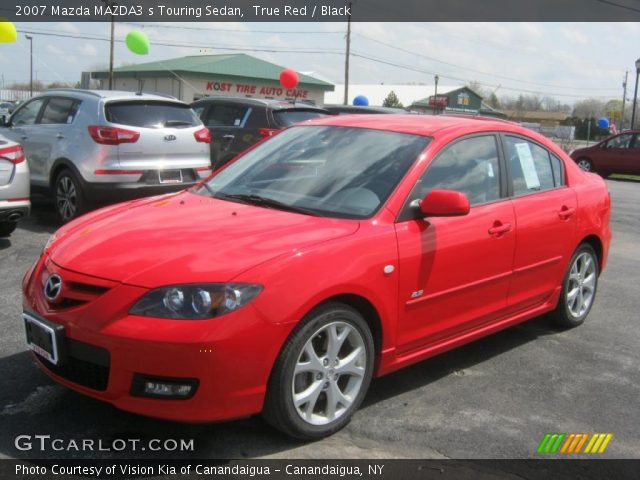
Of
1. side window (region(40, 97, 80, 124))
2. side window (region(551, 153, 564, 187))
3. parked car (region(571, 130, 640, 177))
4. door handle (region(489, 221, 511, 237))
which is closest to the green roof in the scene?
parked car (region(571, 130, 640, 177))

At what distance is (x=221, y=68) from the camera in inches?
1708

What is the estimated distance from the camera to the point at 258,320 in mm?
2920

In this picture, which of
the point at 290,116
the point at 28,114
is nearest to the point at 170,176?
the point at 28,114

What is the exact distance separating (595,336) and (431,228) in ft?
7.42

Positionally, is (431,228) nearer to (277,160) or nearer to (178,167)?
(277,160)

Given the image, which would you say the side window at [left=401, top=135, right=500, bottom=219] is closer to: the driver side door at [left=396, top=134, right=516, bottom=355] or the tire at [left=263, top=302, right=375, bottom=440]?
the driver side door at [left=396, top=134, right=516, bottom=355]

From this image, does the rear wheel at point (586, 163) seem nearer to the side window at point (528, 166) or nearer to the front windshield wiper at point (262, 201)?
the side window at point (528, 166)

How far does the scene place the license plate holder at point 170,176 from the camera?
8159mm

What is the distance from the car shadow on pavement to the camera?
3.10 metres

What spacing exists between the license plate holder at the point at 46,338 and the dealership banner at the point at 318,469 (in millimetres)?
469

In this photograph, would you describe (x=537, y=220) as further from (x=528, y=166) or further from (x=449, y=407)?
(x=449, y=407)

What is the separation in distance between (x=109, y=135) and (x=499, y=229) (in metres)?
5.24

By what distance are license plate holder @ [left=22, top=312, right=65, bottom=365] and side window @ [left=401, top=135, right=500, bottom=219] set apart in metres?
1.94

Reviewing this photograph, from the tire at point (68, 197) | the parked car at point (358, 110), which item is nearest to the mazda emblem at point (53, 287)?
the tire at point (68, 197)
